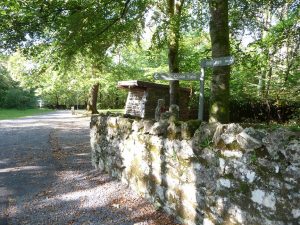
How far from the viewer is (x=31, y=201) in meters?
5.77

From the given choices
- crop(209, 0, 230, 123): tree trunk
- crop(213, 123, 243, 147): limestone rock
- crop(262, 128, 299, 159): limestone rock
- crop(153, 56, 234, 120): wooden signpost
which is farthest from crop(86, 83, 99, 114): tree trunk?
crop(262, 128, 299, 159): limestone rock

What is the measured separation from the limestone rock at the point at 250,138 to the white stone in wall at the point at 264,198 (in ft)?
1.46

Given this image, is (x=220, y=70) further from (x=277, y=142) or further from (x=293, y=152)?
(x=293, y=152)

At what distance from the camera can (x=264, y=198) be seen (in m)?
3.16

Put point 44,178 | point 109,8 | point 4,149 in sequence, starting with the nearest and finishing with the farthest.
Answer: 1. point 44,178
2. point 109,8
3. point 4,149

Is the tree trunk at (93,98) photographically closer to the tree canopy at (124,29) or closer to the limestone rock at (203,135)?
the tree canopy at (124,29)

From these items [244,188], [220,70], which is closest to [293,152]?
[244,188]

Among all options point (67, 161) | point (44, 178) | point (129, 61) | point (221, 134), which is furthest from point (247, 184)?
point (129, 61)

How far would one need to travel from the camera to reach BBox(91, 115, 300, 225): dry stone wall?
2.96 meters

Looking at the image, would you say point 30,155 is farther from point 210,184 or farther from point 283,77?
point 283,77

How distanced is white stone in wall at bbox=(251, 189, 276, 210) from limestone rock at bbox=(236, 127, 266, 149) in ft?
1.46

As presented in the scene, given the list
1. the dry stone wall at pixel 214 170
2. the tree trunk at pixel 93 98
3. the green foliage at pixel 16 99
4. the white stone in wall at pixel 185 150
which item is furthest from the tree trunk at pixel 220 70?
the green foliage at pixel 16 99

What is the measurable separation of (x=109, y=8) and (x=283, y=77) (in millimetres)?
6828

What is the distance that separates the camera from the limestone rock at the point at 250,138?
10.3 ft
